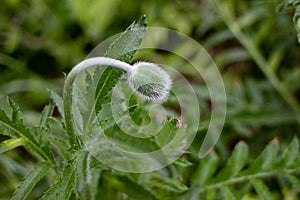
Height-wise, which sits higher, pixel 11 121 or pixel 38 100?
pixel 38 100

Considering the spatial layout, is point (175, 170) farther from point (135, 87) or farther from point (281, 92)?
point (281, 92)

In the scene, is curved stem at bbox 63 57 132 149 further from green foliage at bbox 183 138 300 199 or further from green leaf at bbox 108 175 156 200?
green foliage at bbox 183 138 300 199

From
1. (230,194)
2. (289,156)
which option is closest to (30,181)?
(230,194)

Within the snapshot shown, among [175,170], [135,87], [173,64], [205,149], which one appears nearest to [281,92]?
[173,64]

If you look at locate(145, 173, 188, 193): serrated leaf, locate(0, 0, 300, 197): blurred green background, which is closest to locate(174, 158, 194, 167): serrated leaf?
locate(145, 173, 188, 193): serrated leaf

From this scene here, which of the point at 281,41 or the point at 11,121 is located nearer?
the point at 11,121

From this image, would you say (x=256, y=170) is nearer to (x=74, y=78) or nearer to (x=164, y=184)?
(x=164, y=184)
